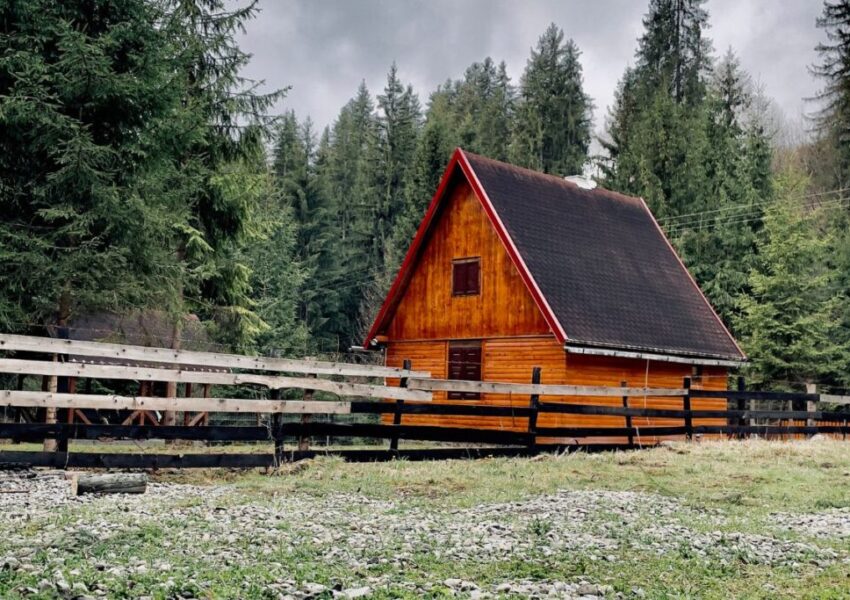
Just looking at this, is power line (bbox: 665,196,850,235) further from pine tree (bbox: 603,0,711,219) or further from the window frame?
the window frame

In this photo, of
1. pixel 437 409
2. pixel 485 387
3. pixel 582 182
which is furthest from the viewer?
pixel 582 182

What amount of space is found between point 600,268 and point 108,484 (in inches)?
719

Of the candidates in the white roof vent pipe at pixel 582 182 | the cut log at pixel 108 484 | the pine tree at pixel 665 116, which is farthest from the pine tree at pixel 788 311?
the cut log at pixel 108 484

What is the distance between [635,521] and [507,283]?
15.0 meters

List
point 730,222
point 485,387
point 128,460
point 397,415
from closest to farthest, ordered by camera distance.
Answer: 1. point 128,460
2. point 397,415
3. point 485,387
4. point 730,222

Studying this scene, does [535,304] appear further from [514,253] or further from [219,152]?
[219,152]

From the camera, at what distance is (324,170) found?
6134 centimetres

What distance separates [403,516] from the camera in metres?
8.88

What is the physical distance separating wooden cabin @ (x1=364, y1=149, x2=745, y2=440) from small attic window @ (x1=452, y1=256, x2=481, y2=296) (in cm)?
3

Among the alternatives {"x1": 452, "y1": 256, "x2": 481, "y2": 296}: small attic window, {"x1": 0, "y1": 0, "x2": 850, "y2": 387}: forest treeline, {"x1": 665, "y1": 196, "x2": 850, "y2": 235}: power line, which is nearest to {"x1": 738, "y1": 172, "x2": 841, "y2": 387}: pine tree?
{"x1": 0, "y1": 0, "x2": 850, "y2": 387}: forest treeline

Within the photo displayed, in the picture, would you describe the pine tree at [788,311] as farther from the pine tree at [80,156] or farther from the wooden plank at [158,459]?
the pine tree at [80,156]

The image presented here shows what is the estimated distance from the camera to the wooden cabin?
2277 cm

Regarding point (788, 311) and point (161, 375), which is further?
point (788, 311)

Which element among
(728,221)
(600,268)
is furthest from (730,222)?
(600,268)
